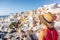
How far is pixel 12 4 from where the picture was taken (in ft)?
7.69

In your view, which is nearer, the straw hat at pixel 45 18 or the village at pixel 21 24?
the straw hat at pixel 45 18

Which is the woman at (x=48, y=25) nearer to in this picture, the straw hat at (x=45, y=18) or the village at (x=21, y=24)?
the straw hat at (x=45, y=18)

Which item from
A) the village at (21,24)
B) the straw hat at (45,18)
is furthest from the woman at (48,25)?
the village at (21,24)

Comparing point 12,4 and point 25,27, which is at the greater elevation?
point 12,4

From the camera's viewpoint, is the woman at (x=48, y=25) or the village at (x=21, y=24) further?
the village at (x=21, y=24)

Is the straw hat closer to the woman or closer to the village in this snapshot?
the woman

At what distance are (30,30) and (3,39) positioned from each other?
12.3 inches

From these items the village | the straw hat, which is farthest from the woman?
the village

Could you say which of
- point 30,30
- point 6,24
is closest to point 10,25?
point 6,24

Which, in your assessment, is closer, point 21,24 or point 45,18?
point 45,18

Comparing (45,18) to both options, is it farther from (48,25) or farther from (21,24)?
(21,24)

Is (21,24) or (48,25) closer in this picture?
(48,25)

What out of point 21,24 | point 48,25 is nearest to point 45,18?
point 48,25

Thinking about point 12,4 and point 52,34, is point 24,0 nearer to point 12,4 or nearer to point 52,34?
point 12,4
